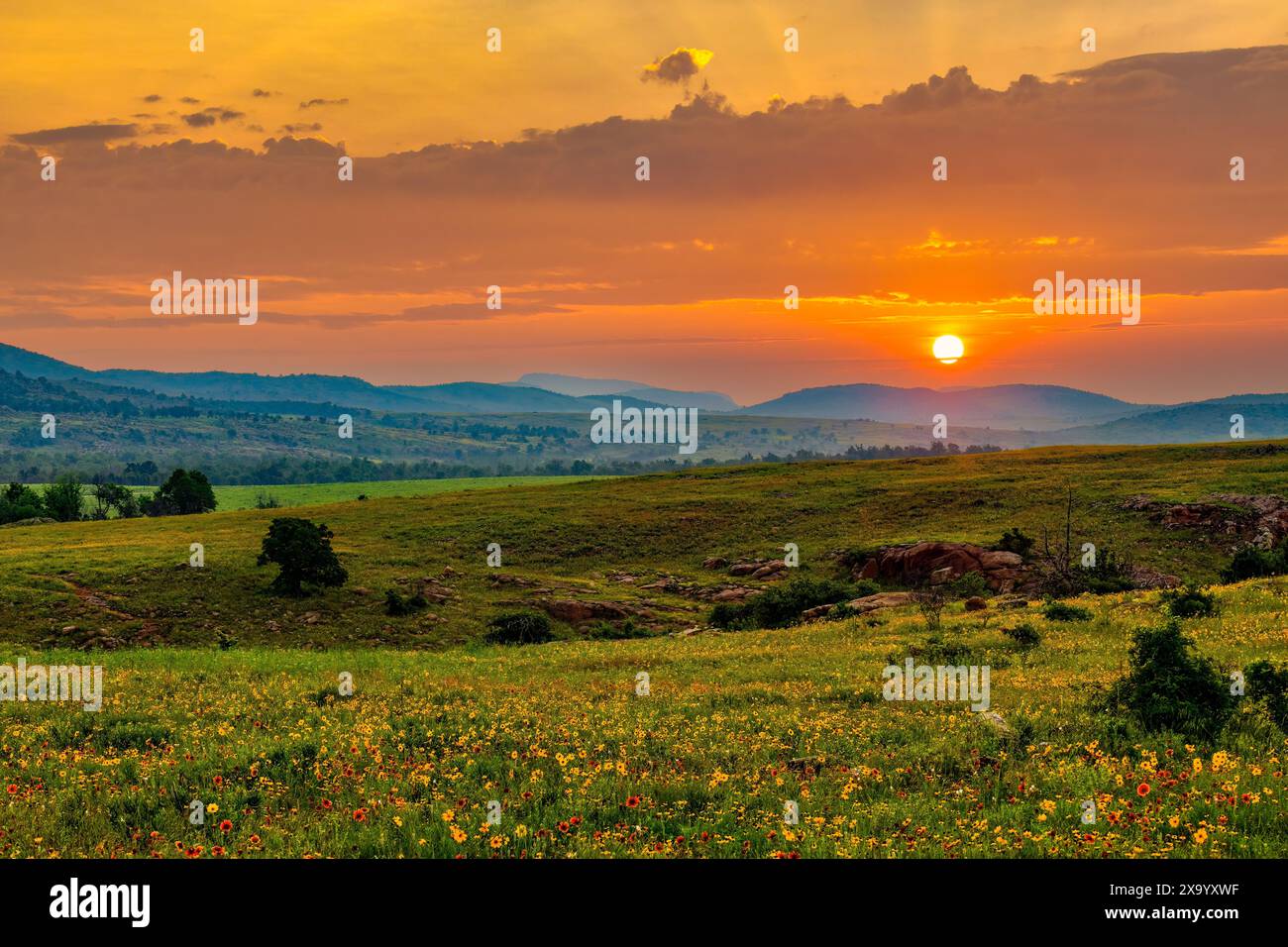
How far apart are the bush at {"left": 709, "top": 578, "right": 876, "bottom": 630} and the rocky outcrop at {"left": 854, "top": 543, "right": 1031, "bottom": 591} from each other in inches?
280

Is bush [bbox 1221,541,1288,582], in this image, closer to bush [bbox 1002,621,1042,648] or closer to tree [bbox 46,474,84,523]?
bush [bbox 1002,621,1042,648]

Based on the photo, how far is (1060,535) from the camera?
64.1 metres

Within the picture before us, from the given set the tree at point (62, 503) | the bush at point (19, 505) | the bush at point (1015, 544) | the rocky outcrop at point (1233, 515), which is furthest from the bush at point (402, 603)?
the tree at point (62, 503)

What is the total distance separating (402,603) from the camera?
51406mm

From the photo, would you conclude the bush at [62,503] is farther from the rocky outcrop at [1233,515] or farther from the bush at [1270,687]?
the bush at [1270,687]

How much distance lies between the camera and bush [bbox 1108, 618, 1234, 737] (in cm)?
1475

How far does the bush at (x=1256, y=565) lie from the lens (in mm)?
44062

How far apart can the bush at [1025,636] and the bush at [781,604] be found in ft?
60.7

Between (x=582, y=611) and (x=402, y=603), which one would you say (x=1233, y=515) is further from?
(x=402, y=603)

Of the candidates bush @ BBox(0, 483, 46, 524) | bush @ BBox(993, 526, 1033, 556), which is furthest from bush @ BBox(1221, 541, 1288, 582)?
bush @ BBox(0, 483, 46, 524)

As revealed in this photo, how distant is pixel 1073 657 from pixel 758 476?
298ft
